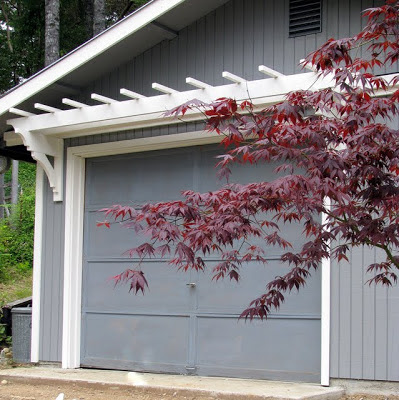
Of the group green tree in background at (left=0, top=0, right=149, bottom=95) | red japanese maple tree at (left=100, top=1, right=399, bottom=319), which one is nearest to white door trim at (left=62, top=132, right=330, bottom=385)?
red japanese maple tree at (left=100, top=1, right=399, bottom=319)

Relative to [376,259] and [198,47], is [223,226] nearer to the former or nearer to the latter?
[376,259]

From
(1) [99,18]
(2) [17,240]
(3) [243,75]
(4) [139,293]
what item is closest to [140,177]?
(4) [139,293]

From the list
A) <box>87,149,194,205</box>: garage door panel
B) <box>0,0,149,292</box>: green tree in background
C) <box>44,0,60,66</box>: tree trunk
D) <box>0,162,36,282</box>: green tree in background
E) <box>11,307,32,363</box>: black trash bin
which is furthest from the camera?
<box>0,0,149,292</box>: green tree in background

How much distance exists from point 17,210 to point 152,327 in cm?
957

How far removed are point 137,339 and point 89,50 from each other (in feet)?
11.1

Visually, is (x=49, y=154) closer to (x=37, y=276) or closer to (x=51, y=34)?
(x=37, y=276)

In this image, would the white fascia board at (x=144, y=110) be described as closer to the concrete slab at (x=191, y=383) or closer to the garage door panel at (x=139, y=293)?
the garage door panel at (x=139, y=293)

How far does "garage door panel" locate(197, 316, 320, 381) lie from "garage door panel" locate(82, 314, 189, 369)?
29 centimetres

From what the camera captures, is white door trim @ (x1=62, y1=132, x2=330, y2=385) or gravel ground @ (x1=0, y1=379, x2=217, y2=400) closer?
gravel ground @ (x1=0, y1=379, x2=217, y2=400)

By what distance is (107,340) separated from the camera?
8.27 meters

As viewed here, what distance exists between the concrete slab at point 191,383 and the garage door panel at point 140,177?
6.75 feet

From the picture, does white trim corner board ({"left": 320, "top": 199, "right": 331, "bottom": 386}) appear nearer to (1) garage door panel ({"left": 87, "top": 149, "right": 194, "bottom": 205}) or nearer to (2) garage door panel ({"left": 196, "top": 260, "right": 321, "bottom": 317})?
(2) garage door panel ({"left": 196, "top": 260, "right": 321, "bottom": 317})

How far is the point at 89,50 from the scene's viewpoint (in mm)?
7586

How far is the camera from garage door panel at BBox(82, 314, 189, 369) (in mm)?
7766
